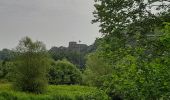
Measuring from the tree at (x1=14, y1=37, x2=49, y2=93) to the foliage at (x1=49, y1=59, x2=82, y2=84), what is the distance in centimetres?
2553

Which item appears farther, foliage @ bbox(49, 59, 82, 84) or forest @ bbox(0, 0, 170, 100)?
foliage @ bbox(49, 59, 82, 84)

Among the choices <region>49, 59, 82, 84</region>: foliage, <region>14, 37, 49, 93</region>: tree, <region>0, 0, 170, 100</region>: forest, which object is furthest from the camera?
<region>49, 59, 82, 84</region>: foliage

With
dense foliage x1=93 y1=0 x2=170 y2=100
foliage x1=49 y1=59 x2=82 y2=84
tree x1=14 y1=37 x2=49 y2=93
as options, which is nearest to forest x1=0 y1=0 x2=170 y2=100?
dense foliage x1=93 y1=0 x2=170 y2=100

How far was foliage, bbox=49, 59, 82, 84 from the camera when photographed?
84938mm

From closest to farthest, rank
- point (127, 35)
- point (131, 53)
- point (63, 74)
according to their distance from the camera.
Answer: point (131, 53) → point (127, 35) → point (63, 74)

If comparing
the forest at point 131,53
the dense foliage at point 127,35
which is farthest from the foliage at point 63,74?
the dense foliage at point 127,35

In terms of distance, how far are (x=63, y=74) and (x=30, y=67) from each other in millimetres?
30711

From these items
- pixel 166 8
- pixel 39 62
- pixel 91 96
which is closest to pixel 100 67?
pixel 39 62

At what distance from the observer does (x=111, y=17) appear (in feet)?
71.5

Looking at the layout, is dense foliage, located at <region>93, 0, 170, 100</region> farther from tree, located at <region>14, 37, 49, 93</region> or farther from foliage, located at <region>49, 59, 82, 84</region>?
foliage, located at <region>49, 59, 82, 84</region>

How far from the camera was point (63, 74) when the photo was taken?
87500 mm

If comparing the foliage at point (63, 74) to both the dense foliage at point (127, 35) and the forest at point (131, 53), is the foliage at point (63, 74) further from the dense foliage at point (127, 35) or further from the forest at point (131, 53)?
the dense foliage at point (127, 35)

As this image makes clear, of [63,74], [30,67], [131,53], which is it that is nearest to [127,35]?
[131,53]

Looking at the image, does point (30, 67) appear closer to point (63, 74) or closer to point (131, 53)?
point (63, 74)
